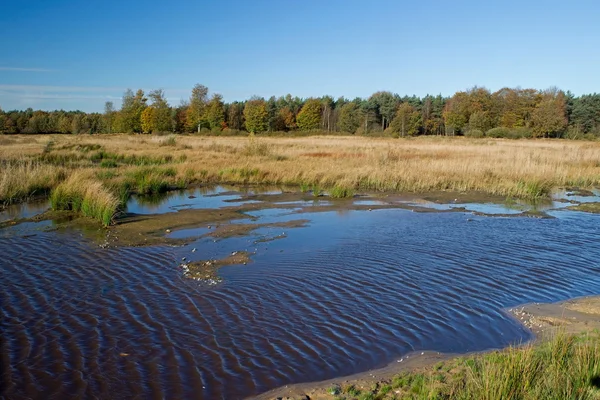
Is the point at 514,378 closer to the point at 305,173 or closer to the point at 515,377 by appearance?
the point at 515,377

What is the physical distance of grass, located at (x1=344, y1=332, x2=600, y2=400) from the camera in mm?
3779

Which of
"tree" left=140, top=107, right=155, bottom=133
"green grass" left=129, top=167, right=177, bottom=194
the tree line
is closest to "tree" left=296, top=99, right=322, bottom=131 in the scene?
the tree line

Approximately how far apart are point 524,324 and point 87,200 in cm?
1189

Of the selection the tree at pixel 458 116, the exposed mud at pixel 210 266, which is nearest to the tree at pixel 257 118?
the tree at pixel 458 116

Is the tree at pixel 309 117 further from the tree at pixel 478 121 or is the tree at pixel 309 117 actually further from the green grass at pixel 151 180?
the green grass at pixel 151 180

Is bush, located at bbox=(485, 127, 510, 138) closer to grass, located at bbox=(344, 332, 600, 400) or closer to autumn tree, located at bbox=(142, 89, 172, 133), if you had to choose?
autumn tree, located at bbox=(142, 89, 172, 133)

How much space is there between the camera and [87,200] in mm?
13484

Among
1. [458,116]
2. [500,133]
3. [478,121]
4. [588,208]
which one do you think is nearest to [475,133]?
A: [500,133]

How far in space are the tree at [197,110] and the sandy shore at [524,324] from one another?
7109 centimetres

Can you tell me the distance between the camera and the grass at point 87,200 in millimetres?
12914

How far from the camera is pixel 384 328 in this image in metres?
6.41

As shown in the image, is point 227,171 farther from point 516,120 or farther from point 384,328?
point 516,120

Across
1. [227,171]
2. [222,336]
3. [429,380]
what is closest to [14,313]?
[222,336]

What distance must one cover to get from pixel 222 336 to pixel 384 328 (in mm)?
2246
